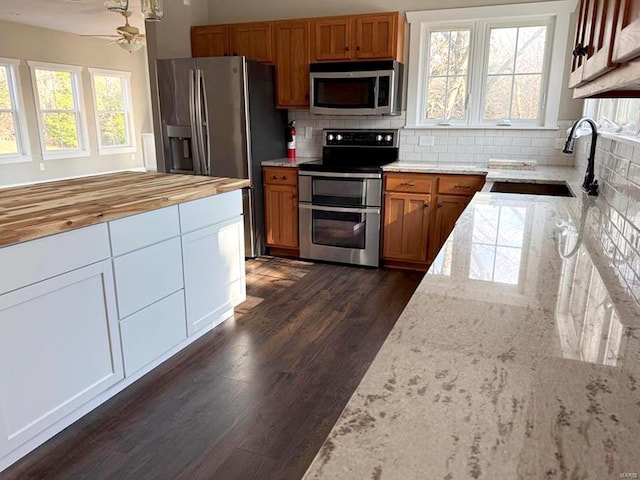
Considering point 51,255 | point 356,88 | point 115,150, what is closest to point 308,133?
point 356,88

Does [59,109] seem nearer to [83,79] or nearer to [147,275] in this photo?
[83,79]

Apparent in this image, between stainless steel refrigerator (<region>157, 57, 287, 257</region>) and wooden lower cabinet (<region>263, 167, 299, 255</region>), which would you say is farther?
wooden lower cabinet (<region>263, 167, 299, 255</region>)

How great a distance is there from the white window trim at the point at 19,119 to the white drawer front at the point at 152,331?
650cm

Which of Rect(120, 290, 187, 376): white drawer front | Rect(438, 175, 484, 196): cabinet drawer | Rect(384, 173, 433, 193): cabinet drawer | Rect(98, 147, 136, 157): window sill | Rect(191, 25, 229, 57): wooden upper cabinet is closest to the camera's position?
Rect(120, 290, 187, 376): white drawer front

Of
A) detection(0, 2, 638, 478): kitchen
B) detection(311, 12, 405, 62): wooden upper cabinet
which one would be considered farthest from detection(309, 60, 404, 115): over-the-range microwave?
detection(0, 2, 638, 478): kitchen

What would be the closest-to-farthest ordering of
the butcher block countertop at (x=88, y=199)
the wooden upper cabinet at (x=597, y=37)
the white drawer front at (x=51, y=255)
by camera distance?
1. the wooden upper cabinet at (x=597, y=37)
2. the white drawer front at (x=51, y=255)
3. the butcher block countertop at (x=88, y=199)

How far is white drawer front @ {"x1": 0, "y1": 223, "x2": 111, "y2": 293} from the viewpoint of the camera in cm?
166

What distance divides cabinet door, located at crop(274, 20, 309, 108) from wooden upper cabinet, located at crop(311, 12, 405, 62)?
0.11 metres

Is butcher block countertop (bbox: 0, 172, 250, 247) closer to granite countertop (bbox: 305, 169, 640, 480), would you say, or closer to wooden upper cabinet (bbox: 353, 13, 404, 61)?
granite countertop (bbox: 305, 169, 640, 480)

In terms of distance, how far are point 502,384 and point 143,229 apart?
1.91 meters

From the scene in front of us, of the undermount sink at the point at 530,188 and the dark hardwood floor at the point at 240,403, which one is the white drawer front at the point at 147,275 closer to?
the dark hardwood floor at the point at 240,403

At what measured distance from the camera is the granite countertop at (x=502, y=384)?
0.55 metres

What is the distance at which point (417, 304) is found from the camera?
1.04 metres

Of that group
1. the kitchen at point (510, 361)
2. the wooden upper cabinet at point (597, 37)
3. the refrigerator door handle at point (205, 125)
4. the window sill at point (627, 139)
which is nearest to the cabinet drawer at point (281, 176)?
the refrigerator door handle at point (205, 125)
